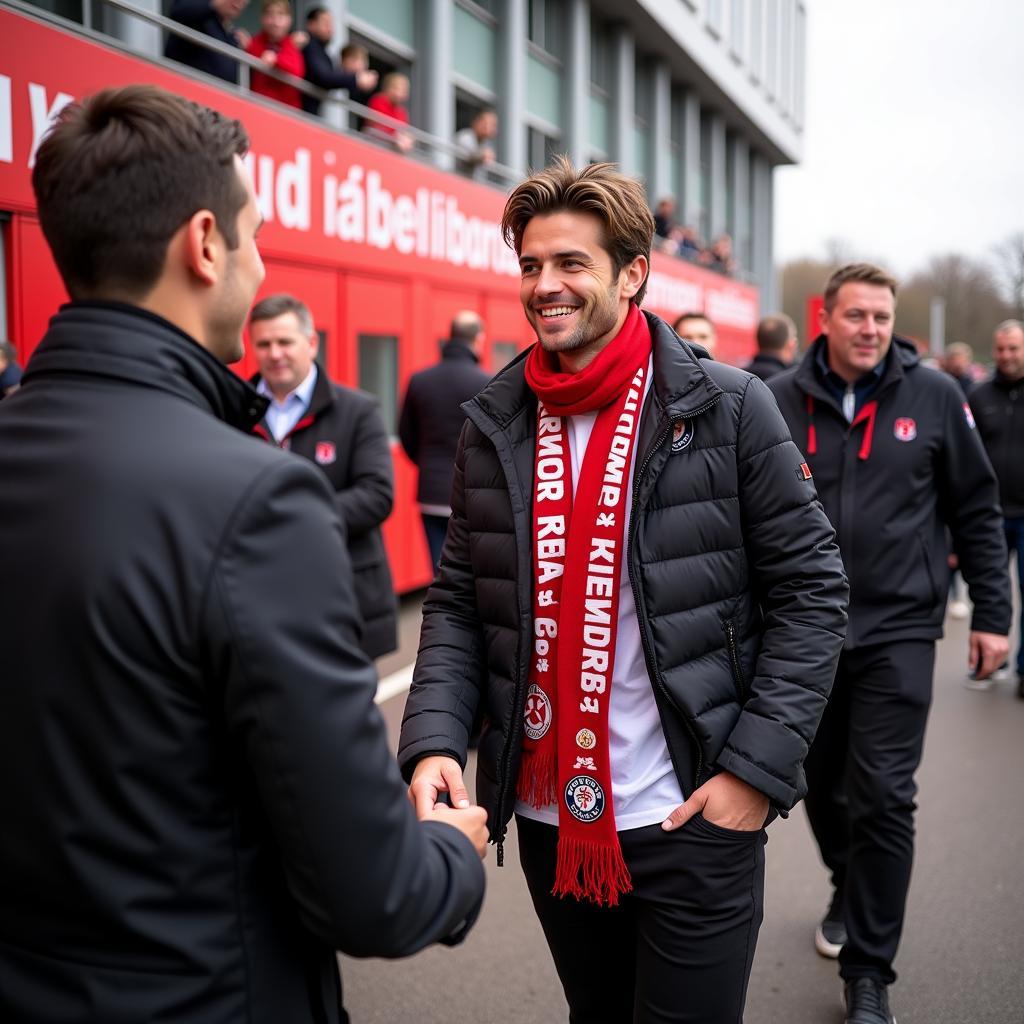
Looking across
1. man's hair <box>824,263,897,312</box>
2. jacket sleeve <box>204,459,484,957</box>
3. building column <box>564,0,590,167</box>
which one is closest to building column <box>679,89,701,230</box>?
building column <box>564,0,590,167</box>

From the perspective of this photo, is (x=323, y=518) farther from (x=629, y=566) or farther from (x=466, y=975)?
(x=466, y=975)

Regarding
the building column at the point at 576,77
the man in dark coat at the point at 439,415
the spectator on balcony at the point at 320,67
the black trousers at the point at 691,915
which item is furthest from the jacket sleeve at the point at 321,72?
the building column at the point at 576,77

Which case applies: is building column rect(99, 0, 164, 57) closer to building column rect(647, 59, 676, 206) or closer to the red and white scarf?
the red and white scarf

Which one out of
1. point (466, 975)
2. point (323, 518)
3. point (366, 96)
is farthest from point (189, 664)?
point (366, 96)

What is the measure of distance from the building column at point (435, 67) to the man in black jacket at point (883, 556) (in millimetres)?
12775

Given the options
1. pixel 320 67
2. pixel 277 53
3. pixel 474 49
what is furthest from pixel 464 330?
pixel 474 49

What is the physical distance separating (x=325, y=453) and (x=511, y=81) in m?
15.6

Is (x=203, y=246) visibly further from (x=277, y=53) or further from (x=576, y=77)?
(x=576, y=77)

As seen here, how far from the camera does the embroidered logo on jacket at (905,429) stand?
11.8 ft

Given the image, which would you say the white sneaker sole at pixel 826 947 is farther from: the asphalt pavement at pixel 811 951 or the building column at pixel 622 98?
the building column at pixel 622 98

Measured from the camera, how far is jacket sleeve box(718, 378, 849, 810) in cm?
219

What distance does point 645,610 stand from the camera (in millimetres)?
2184

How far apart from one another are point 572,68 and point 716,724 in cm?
2152

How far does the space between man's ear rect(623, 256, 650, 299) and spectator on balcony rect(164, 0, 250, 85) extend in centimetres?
641
